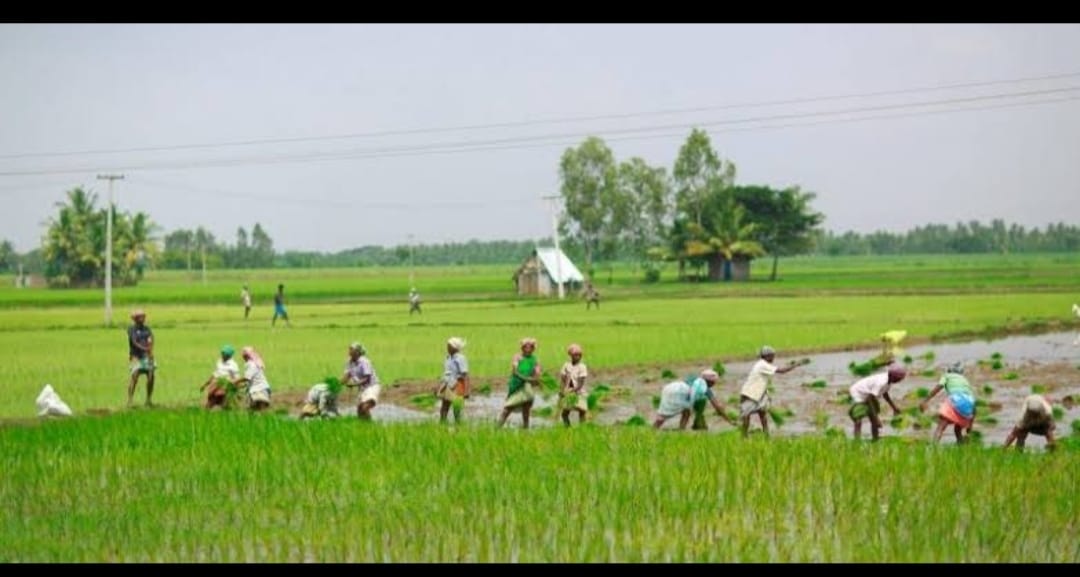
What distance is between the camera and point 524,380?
14.0 metres

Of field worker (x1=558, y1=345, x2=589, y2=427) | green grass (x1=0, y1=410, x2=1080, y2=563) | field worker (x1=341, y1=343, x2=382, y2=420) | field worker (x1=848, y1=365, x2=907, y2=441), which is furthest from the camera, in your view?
field worker (x1=341, y1=343, x2=382, y2=420)

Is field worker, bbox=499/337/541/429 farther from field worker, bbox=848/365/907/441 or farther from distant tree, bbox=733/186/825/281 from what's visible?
distant tree, bbox=733/186/825/281

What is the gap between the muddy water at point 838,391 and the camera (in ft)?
48.1

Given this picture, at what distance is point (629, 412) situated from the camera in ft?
52.9

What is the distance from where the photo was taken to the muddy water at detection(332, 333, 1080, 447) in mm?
14655

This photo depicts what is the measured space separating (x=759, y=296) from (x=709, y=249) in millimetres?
17301

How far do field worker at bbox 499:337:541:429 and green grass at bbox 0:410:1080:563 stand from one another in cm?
100

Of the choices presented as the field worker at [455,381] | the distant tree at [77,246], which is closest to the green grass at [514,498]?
the field worker at [455,381]

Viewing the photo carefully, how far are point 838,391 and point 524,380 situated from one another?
5.61 metres

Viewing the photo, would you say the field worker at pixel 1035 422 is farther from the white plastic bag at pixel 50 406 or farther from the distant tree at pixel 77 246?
the distant tree at pixel 77 246

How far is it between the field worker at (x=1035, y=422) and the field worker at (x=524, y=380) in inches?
190

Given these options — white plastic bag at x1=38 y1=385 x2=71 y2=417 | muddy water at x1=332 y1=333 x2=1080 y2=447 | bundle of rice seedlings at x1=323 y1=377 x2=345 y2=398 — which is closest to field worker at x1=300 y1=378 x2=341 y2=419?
bundle of rice seedlings at x1=323 y1=377 x2=345 y2=398

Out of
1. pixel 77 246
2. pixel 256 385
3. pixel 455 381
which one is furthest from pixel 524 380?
pixel 77 246

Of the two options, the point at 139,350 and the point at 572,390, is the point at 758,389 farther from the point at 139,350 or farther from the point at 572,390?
the point at 139,350
